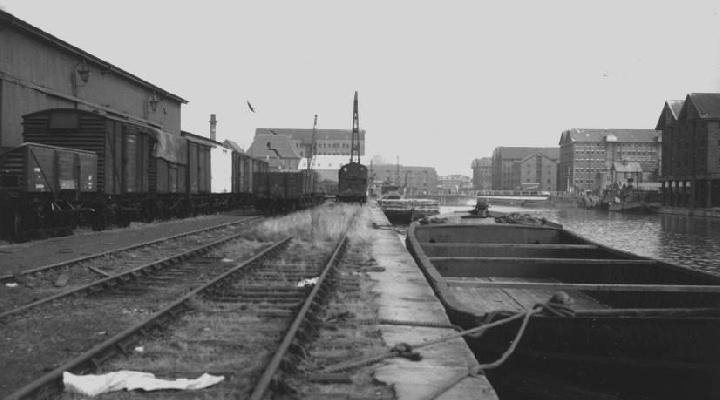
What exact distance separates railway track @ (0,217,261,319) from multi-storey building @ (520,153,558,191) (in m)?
125

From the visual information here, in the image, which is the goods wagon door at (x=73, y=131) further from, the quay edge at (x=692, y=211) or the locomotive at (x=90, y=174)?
the quay edge at (x=692, y=211)

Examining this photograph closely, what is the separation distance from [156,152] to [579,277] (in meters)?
15.3

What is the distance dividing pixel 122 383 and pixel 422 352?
2218 millimetres

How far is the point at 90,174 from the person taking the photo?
15656 mm

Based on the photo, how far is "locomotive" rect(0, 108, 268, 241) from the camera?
13102 millimetres

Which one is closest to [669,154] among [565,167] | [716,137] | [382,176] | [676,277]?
[716,137]

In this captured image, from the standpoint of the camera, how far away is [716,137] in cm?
5578

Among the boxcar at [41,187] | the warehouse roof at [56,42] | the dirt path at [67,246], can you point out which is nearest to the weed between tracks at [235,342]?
the dirt path at [67,246]

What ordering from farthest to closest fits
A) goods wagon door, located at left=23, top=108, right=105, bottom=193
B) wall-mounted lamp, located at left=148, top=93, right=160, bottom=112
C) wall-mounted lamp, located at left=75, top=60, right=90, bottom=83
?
1. wall-mounted lamp, located at left=148, top=93, right=160, bottom=112
2. wall-mounted lamp, located at left=75, top=60, right=90, bottom=83
3. goods wagon door, located at left=23, top=108, right=105, bottom=193

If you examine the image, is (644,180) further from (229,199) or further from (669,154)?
(229,199)

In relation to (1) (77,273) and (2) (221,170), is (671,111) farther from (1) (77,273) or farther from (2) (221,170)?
(1) (77,273)

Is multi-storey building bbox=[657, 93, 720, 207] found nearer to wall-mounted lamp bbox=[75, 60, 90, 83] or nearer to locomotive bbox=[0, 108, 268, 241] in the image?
locomotive bbox=[0, 108, 268, 241]

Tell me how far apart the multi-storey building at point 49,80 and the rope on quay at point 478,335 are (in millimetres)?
18371

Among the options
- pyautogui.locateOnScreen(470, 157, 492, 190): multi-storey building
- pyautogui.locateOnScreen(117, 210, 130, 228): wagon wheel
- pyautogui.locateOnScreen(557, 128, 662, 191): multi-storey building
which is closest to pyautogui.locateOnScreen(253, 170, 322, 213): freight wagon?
pyautogui.locateOnScreen(117, 210, 130, 228): wagon wheel
